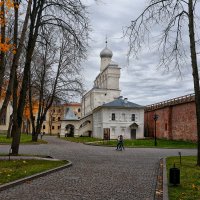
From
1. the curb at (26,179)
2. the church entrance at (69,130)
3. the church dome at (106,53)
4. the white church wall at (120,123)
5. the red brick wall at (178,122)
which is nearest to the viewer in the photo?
the curb at (26,179)

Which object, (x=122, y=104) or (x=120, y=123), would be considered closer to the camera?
(x=120, y=123)

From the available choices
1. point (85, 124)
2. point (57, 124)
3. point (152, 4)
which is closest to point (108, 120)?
point (85, 124)

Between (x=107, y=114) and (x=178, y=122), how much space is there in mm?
14580

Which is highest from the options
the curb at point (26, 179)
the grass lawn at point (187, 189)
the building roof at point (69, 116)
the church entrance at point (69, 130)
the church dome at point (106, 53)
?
the church dome at point (106, 53)

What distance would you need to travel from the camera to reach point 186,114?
1902 inches

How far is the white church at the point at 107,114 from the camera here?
61.3 meters

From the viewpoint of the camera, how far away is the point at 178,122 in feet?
168

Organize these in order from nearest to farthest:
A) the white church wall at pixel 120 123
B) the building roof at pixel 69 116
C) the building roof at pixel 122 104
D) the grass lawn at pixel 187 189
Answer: the grass lawn at pixel 187 189
the white church wall at pixel 120 123
the building roof at pixel 122 104
the building roof at pixel 69 116

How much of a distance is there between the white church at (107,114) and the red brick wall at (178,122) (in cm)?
442

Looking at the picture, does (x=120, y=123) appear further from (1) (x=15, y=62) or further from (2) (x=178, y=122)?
(1) (x=15, y=62)

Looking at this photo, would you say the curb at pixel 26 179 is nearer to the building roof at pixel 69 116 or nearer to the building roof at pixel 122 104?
the building roof at pixel 122 104

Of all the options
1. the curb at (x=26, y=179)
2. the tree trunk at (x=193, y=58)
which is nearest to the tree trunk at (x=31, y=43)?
the curb at (x=26, y=179)

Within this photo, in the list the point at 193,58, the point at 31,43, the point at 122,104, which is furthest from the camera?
the point at 122,104

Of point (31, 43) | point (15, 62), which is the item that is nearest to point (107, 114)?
point (31, 43)
